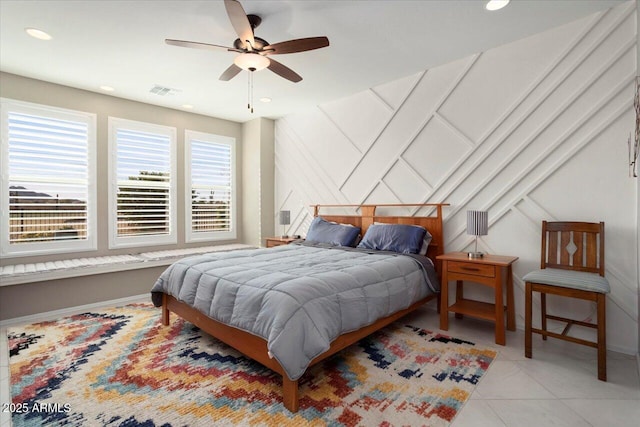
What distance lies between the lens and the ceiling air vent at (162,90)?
402 centimetres

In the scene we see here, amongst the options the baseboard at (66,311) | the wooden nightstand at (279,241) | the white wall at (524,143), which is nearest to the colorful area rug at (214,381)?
the baseboard at (66,311)

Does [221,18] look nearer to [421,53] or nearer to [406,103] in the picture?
[421,53]

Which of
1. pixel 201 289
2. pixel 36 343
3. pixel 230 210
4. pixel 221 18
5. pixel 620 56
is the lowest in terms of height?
pixel 36 343

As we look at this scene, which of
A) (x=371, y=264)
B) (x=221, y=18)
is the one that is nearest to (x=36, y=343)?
(x=371, y=264)

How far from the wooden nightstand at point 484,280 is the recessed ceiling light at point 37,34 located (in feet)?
13.6

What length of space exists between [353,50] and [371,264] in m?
2.08

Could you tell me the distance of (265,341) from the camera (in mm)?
1963

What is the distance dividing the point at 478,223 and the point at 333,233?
5.62 ft

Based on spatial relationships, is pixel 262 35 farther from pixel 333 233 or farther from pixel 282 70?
pixel 333 233

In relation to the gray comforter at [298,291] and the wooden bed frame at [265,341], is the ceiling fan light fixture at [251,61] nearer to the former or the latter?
the gray comforter at [298,291]

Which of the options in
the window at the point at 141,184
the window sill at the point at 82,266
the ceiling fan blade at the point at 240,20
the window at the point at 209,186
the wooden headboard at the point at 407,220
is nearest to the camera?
the ceiling fan blade at the point at 240,20

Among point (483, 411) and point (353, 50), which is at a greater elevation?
point (353, 50)

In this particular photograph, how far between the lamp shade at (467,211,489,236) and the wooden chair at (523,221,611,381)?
444 millimetres

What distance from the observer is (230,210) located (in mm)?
5648
